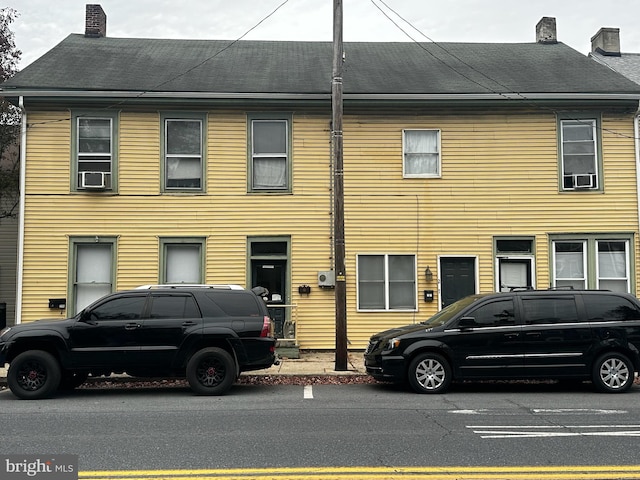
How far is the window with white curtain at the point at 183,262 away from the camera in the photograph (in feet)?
49.3

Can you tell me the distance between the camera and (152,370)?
9.95 m

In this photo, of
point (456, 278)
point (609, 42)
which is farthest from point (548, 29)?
point (456, 278)

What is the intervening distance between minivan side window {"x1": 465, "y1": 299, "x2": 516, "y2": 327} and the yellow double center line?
445 cm

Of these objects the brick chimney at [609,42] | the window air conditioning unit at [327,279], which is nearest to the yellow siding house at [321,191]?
the window air conditioning unit at [327,279]

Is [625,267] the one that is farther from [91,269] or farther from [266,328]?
[91,269]

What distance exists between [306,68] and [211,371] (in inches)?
372

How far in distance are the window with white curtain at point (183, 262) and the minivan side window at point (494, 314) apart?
23.6 ft

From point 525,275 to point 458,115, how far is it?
4.20 metres

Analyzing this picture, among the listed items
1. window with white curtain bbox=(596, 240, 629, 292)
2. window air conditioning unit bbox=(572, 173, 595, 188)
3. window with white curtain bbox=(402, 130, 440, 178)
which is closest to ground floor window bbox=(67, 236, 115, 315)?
window with white curtain bbox=(402, 130, 440, 178)

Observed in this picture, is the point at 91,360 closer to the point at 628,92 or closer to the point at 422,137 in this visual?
the point at 422,137

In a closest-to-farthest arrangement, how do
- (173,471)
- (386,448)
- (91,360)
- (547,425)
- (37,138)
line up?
(173,471), (386,448), (547,425), (91,360), (37,138)

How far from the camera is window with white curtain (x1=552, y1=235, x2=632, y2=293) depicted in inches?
598

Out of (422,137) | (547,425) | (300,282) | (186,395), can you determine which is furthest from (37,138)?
(547,425)

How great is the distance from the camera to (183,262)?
15.1 meters
